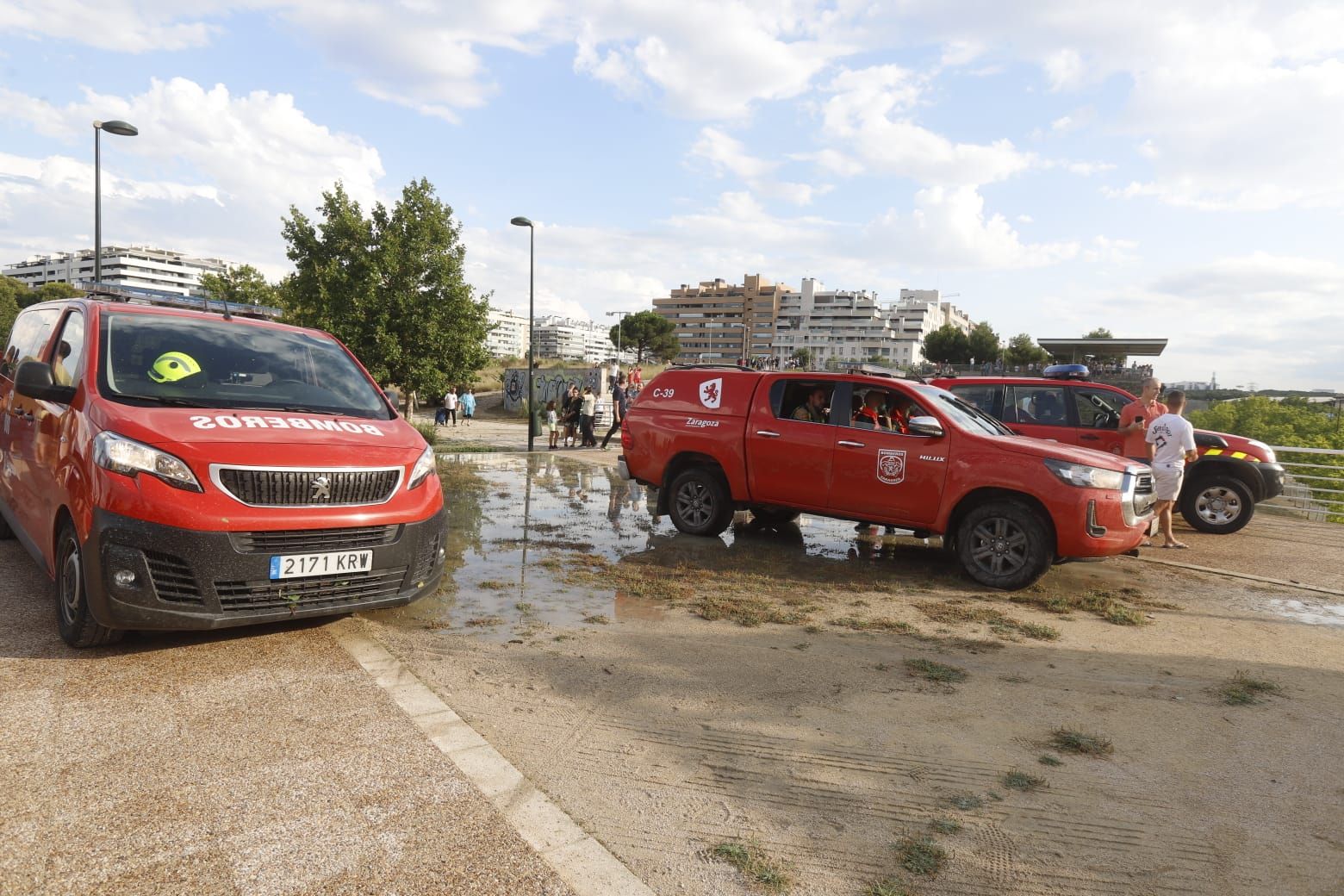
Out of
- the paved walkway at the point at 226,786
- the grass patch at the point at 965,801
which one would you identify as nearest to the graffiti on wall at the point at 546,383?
the paved walkway at the point at 226,786

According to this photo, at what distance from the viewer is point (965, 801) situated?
3115 mm

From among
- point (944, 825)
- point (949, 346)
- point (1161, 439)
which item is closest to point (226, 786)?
point (944, 825)

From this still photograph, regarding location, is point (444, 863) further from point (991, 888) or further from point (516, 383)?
point (516, 383)

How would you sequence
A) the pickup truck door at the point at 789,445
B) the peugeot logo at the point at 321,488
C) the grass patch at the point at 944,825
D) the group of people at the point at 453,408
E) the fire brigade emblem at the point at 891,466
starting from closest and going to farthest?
the grass patch at the point at 944,825 → the peugeot logo at the point at 321,488 → the fire brigade emblem at the point at 891,466 → the pickup truck door at the point at 789,445 → the group of people at the point at 453,408

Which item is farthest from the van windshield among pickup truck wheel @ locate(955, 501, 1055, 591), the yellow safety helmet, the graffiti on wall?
the graffiti on wall

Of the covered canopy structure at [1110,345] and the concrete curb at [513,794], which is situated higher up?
the covered canopy structure at [1110,345]

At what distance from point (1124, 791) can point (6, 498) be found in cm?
712

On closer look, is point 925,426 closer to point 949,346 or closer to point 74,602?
point 74,602

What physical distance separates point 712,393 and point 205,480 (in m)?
Result: 5.36

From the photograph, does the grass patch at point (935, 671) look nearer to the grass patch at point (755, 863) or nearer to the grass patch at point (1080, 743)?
the grass patch at point (1080, 743)

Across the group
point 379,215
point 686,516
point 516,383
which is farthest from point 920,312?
point 686,516

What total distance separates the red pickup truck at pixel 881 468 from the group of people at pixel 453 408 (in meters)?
19.1

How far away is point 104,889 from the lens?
7.82ft

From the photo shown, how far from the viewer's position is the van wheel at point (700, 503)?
8438mm
